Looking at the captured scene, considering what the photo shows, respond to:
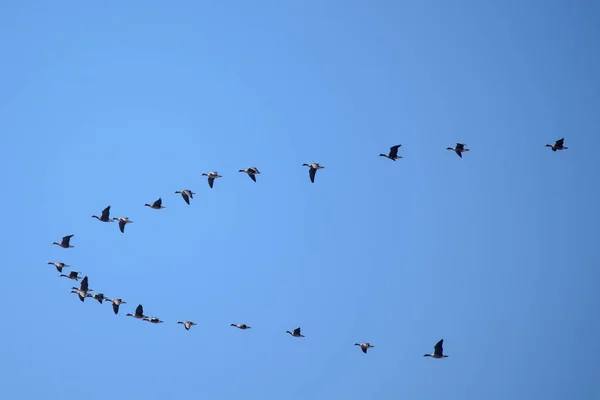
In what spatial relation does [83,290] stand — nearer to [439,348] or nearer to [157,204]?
[157,204]

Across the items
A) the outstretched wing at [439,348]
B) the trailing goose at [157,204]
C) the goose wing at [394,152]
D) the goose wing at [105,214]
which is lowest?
the outstretched wing at [439,348]

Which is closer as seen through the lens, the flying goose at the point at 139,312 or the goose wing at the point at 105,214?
the goose wing at the point at 105,214

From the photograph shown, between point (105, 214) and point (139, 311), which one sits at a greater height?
point (105, 214)

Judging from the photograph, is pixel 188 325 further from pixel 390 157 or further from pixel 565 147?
pixel 565 147

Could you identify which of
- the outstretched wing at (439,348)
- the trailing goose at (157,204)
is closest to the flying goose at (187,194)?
the trailing goose at (157,204)

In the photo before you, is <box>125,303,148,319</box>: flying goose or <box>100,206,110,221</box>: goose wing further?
<box>125,303,148,319</box>: flying goose

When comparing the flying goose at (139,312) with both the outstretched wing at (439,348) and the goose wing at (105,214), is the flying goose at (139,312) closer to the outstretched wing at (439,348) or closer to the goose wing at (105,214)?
the goose wing at (105,214)

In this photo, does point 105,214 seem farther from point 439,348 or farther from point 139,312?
point 439,348

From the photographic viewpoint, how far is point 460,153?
278 feet

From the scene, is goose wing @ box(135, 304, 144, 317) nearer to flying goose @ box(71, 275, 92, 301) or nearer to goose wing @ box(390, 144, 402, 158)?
flying goose @ box(71, 275, 92, 301)

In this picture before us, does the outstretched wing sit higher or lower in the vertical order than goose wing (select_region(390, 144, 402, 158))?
lower

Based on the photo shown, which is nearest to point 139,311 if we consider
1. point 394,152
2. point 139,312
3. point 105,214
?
point 139,312

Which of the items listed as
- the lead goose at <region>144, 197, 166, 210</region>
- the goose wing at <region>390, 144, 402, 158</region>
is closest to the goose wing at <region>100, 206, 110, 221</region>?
the lead goose at <region>144, 197, 166, 210</region>

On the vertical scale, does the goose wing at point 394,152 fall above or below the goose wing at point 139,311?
above
